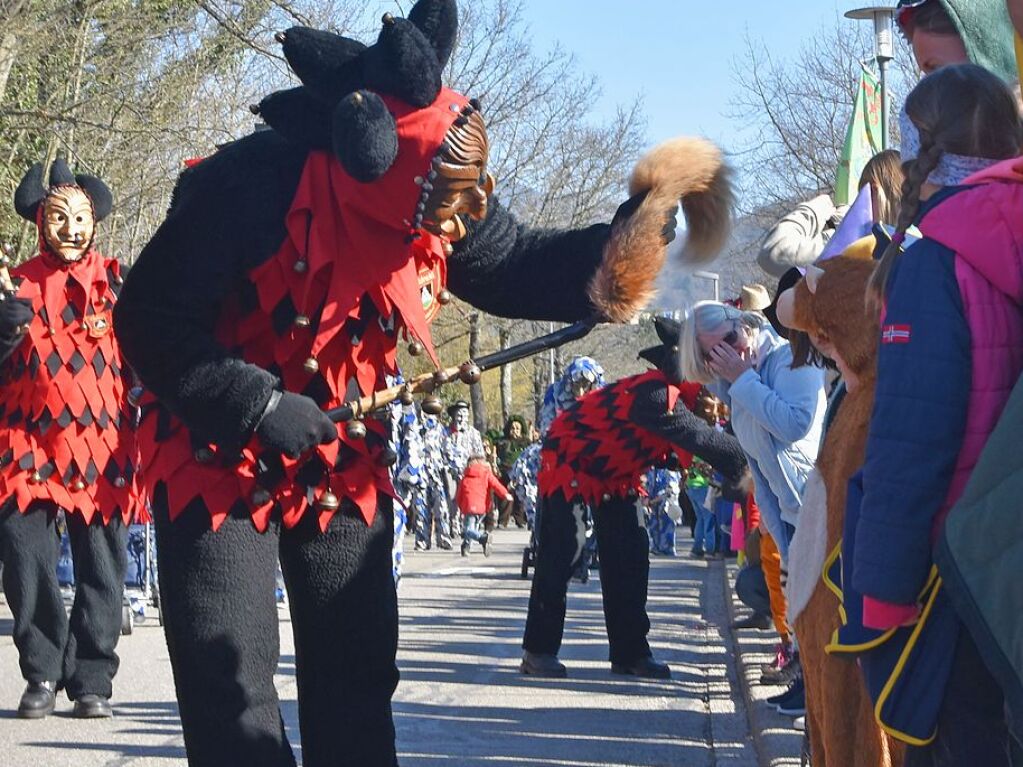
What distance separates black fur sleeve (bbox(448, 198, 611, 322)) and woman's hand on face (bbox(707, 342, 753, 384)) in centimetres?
184

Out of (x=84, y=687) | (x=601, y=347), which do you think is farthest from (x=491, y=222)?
(x=601, y=347)

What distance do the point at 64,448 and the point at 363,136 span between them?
13.9ft

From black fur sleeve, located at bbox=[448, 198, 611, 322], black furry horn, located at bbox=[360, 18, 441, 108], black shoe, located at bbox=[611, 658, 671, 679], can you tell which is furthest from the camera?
black shoe, located at bbox=[611, 658, 671, 679]

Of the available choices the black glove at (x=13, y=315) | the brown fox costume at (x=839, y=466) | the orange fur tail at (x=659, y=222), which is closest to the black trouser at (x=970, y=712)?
the brown fox costume at (x=839, y=466)

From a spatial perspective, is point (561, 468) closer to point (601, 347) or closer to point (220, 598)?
point (220, 598)

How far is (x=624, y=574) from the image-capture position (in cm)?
863

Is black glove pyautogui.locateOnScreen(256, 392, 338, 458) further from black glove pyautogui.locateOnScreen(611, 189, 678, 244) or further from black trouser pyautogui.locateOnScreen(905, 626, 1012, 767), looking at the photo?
black trouser pyautogui.locateOnScreen(905, 626, 1012, 767)

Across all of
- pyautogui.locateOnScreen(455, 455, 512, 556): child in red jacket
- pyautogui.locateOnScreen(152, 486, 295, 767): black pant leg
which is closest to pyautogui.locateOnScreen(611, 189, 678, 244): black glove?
pyautogui.locateOnScreen(152, 486, 295, 767): black pant leg

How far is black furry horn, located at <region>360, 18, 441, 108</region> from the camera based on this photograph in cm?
363

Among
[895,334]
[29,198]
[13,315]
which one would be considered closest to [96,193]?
[29,198]

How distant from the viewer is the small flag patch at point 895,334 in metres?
2.80

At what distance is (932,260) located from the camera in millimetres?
2803

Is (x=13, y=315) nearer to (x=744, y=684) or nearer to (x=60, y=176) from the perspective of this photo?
(x=60, y=176)

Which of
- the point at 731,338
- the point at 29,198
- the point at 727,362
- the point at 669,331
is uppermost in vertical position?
the point at 29,198
